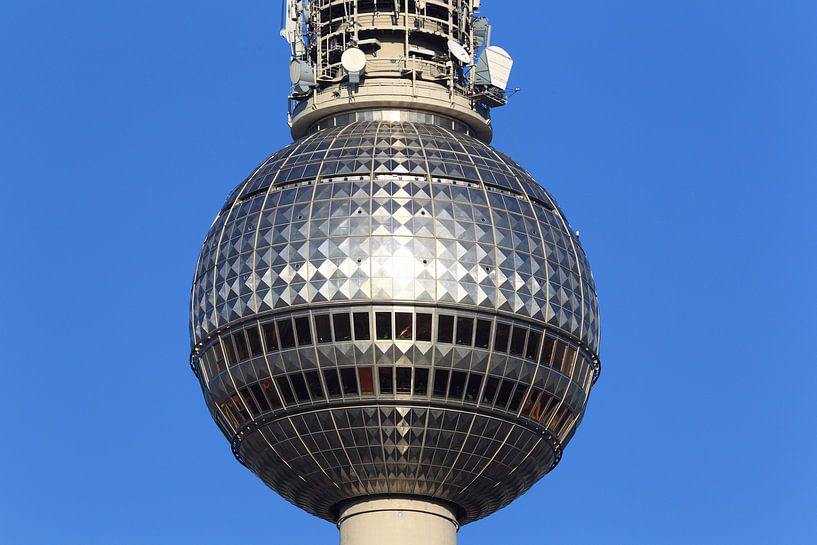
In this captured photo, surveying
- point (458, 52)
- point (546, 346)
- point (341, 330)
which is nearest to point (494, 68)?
point (458, 52)

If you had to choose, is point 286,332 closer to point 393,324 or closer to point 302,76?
point 393,324

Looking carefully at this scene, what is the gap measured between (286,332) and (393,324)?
4201 mm

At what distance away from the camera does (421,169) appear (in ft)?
343

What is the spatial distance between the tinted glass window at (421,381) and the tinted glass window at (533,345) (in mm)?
4330

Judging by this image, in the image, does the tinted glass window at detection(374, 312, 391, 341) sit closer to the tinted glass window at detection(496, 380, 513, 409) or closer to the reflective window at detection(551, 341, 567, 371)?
the tinted glass window at detection(496, 380, 513, 409)

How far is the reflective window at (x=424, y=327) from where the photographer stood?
101 m

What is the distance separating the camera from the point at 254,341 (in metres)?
103

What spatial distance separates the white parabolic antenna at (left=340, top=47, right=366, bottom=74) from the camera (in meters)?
109

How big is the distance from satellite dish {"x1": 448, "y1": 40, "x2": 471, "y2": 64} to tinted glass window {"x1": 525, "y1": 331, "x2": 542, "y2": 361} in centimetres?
1379

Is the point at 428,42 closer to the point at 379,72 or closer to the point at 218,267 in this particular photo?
the point at 379,72

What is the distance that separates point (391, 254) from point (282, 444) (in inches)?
351

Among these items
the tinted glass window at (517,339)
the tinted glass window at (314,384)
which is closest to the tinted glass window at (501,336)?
the tinted glass window at (517,339)

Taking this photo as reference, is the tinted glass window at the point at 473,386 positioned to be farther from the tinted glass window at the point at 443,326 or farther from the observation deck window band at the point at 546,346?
the tinted glass window at the point at 443,326

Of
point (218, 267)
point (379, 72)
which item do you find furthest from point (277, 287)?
point (379, 72)
